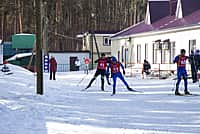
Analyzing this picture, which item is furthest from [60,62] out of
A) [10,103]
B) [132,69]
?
[10,103]

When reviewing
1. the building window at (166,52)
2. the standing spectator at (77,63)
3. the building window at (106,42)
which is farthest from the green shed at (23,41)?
the building window at (166,52)

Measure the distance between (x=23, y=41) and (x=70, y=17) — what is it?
23246mm

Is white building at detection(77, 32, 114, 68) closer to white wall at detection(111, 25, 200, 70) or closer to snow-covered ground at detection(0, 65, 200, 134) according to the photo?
white wall at detection(111, 25, 200, 70)

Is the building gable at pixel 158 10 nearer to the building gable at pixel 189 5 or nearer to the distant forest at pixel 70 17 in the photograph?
the building gable at pixel 189 5

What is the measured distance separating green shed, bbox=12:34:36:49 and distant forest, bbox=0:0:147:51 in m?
10.5

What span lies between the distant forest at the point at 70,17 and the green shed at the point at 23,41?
10.5m

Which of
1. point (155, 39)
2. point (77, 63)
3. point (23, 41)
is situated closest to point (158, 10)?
point (155, 39)

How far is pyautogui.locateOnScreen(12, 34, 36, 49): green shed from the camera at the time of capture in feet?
172

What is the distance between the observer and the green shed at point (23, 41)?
172 feet

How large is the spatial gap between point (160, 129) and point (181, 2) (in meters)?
24.7

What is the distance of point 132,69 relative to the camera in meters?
39.5

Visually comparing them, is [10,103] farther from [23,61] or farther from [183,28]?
[23,61]

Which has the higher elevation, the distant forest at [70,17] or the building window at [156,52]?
the distant forest at [70,17]

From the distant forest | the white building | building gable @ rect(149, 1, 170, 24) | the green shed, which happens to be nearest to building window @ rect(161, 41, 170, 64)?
building gable @ rect(149, 1, 170, 24)
